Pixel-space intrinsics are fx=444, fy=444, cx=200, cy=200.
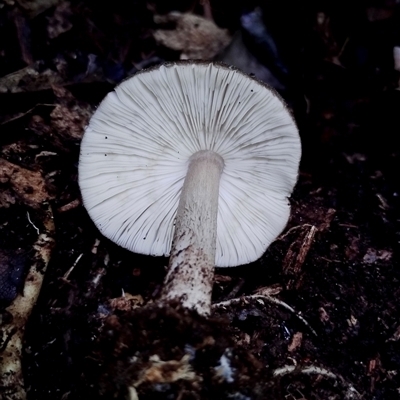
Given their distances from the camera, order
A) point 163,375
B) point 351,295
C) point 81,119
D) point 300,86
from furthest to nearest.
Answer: point 300,86
point 81,119
point 351,295
point 163,375

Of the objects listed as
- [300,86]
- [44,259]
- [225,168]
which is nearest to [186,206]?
[225,168]

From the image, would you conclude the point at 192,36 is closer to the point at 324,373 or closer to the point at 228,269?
the point at 228,269

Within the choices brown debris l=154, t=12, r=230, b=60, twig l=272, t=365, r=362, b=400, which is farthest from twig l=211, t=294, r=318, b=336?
brown debris l=154, t=12, r=230, b=60

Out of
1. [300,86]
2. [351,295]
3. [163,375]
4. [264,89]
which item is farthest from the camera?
[300,86]

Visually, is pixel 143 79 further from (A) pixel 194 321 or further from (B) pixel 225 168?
(A) pixel 194 321

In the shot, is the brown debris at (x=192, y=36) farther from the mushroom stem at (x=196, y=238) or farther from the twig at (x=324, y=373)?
the twig at (x=324, y=373)

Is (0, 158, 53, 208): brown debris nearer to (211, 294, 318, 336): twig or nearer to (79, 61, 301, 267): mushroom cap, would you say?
(79, 61, 301, 267): mushroom cap
